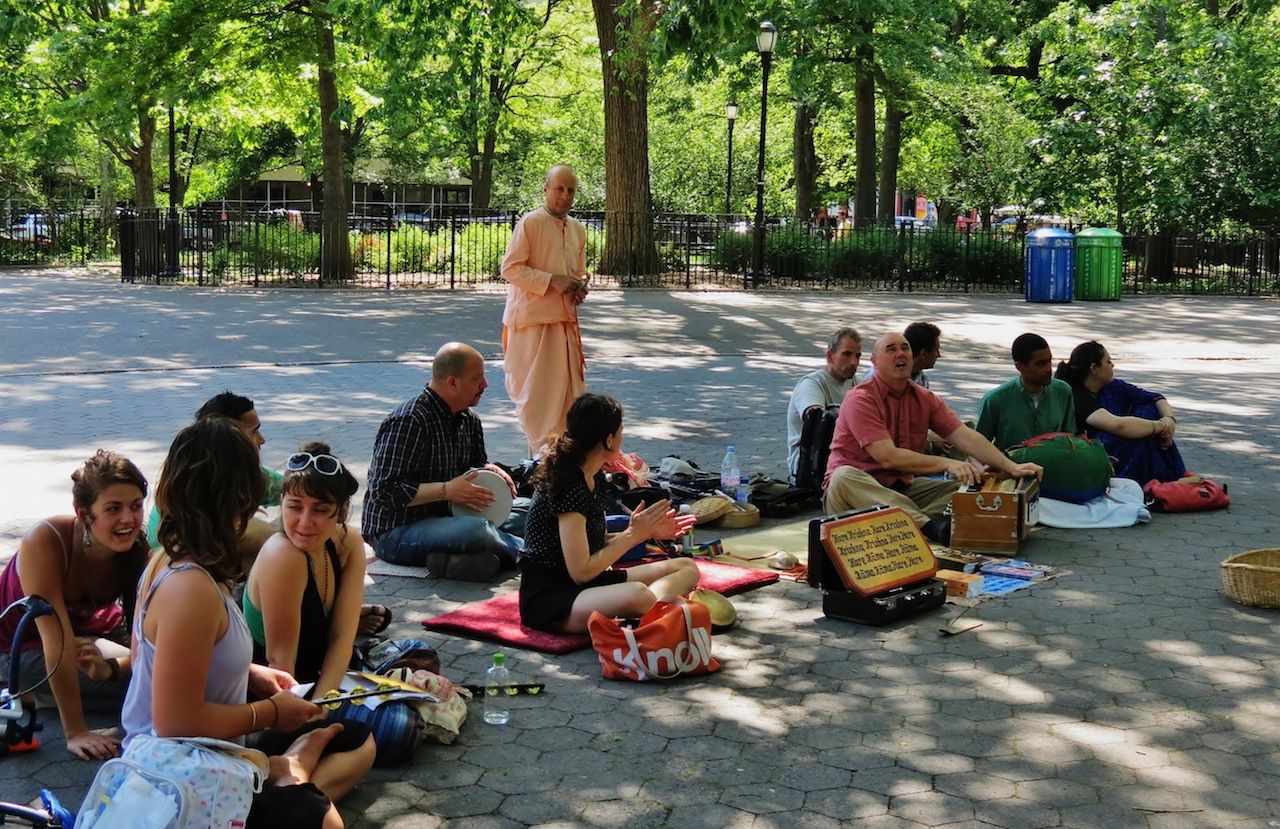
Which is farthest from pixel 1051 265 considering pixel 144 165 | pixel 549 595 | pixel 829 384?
pixel 144 165

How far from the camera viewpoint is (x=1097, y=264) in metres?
24.9

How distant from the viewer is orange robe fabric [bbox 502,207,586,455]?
31.9 feet

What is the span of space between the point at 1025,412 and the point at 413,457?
378cm

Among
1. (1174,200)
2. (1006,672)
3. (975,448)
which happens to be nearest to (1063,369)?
(975,448)

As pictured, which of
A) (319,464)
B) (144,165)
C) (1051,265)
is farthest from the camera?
(144,165)

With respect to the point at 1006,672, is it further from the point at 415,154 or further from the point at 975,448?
the point at 415,154

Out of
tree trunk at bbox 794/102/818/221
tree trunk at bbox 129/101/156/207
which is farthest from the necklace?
tree trunk at bbox 794/102/818/221

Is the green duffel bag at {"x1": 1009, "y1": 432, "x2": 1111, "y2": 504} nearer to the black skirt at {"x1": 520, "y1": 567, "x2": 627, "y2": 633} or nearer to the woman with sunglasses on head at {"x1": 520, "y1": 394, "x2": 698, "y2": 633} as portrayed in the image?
the woman with sunglasses on head at {"x1": 520, "y1": 394, "x2": 698, "y2": 633}

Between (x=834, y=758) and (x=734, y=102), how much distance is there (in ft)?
111

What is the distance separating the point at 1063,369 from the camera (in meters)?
9.30

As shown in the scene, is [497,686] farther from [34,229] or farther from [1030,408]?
[34,229]

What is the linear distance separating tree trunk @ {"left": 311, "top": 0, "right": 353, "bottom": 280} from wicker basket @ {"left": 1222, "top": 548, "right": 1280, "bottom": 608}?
69.0 ft

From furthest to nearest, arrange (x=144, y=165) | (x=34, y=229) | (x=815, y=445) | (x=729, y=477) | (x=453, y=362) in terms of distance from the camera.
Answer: (x=34, y=229)
(x=144, y=165)
(x=729, y=477)
(x=815, y=445)
(x=453, y=362)

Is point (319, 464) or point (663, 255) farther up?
point (663, 255)
